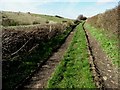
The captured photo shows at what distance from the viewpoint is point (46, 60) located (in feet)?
53.9

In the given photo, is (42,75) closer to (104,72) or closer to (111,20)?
(104,72)

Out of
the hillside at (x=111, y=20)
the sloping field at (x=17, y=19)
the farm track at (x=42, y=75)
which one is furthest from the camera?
the sloping field at (x=17, y=19)

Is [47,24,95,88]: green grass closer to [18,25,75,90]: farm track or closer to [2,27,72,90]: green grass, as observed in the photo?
[18,25,75,90]: farm track

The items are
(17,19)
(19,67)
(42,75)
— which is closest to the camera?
(42,75)

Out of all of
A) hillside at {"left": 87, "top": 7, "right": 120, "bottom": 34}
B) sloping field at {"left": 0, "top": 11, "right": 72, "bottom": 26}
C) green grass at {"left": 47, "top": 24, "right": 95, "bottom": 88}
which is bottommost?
sloping field at {"left": 0, "top": 11, "right": 72, "bottom": 26}

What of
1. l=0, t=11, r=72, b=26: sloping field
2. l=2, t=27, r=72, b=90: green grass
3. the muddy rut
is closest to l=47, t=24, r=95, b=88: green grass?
the muddy rut

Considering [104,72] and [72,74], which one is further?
[104,72]

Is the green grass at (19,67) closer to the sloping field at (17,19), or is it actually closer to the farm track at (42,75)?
the farm track at (42,75)

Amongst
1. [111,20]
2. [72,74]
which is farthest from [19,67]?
[111,20]

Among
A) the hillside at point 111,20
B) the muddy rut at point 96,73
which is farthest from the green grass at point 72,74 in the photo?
the hillside at point 111,20

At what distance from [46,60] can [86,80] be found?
5.16 meters

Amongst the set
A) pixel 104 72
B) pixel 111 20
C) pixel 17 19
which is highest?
pixel 111 20

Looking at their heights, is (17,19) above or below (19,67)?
below

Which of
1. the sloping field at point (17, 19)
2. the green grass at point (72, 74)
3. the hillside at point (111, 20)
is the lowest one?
the sloping field at point (17, 19)
